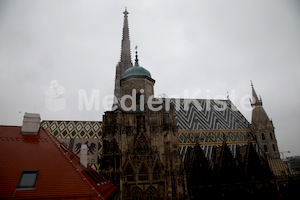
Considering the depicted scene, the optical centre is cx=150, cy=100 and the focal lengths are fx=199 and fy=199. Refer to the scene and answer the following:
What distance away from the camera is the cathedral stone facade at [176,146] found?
18422 mm

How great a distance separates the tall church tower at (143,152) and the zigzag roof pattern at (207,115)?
859 cm

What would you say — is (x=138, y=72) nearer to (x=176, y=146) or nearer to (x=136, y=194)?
(x=176, y=146)

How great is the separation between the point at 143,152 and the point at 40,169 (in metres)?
10.9

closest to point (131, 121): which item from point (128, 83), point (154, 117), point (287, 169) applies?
point (154, 117)

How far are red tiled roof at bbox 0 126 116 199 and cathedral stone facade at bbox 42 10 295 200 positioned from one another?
26.7ft

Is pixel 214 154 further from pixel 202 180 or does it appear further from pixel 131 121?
pixel 131 121

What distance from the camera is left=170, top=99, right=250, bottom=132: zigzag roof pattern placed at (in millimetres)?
30059

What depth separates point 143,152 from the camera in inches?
758

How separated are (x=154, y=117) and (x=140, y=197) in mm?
7718

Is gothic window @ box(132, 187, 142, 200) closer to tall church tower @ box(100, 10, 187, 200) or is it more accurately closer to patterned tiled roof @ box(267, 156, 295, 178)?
tall church tower @ box(100, 10, 187, 200)

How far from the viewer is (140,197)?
17953 millimetres

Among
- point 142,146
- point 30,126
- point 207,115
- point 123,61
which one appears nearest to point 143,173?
point 142,146

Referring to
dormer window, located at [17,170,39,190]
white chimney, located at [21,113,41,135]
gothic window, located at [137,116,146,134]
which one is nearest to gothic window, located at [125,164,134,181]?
gothic window, located at [137,116,146,134]

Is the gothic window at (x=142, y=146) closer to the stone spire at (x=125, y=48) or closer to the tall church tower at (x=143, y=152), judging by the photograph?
the tall church tower at (x=143, y=152)
